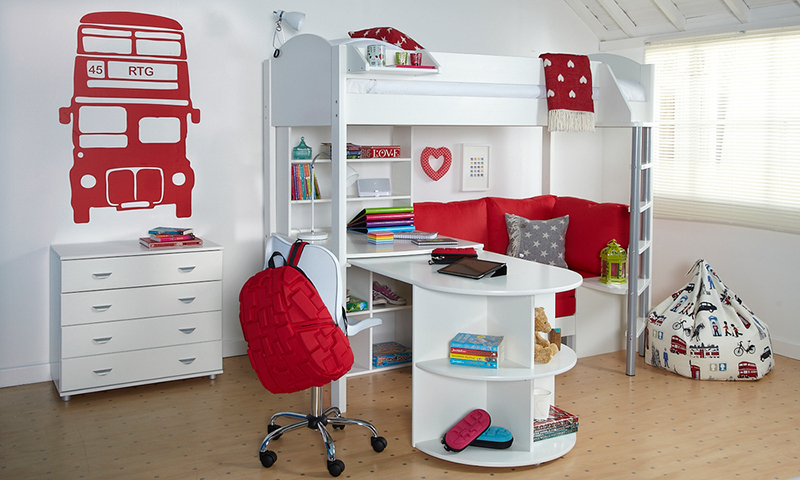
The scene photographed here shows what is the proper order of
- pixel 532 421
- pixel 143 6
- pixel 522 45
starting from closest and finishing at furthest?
1. pixel 532 421
2. pixel 143 6
3. pixel 522 45

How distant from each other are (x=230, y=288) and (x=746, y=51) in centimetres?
350

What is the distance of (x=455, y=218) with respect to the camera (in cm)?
469

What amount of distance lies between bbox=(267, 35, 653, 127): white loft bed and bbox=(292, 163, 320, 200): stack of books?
28cm

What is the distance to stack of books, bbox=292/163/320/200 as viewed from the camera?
4184 millimetres

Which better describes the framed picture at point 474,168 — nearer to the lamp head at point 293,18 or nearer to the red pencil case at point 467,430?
the lamp head at point 293,18

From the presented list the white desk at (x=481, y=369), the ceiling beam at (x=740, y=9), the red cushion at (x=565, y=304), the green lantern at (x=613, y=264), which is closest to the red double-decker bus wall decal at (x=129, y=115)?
the white desk at (x=481, y=369)

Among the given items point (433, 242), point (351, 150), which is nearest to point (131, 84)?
point (351, 150)

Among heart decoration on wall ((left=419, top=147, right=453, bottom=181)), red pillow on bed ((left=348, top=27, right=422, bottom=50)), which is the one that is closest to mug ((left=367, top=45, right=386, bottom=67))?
red pillow on bed ((left=348, top=27, right=422, bottom=50))

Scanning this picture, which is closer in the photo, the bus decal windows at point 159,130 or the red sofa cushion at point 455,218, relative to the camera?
the bus decal windows at point 159,130

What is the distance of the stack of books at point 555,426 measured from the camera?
312 centimetres

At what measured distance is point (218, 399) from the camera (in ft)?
12.4

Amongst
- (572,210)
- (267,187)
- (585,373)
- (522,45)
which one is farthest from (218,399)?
(522,45)

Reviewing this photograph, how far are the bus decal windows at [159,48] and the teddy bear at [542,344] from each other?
2517mm

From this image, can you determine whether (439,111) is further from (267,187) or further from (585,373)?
(585,373)
